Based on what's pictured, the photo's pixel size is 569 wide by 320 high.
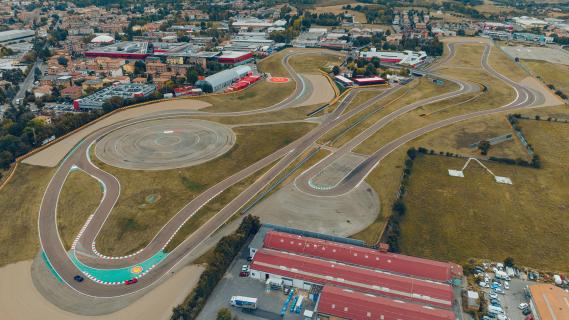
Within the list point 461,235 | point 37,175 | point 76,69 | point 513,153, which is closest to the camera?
point 461,235

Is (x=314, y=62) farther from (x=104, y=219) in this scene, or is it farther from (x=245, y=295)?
(x=245, y=295)

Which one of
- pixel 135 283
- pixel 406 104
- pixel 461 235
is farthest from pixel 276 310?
pixel 406 104

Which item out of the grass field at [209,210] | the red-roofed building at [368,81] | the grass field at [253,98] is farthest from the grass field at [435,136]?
the grass field at [253,98]

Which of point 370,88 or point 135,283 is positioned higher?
point 370,88

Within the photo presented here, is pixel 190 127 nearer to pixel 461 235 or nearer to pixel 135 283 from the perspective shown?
pixel 135 283

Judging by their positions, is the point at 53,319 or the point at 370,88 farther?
the point at 370,88

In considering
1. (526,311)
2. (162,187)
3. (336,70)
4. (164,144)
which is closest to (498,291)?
(526,311)

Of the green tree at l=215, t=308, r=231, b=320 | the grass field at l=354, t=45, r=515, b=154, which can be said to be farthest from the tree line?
the grass field at l=354, t=45, r=515, b=154
